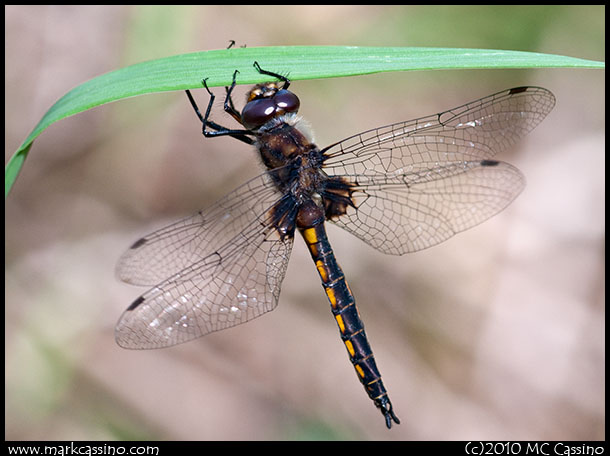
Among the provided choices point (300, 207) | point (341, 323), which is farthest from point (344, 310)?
point (300, 207)

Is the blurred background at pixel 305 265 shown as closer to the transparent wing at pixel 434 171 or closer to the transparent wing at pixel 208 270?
the transparent wing at pixel 434 171

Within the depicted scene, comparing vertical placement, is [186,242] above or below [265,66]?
below

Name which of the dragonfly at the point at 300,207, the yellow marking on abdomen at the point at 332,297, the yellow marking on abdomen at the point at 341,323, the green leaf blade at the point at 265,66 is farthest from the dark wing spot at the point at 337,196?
the green leaf blade at the point at 265,66

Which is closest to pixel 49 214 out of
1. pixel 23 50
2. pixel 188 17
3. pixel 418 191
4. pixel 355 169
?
pixel 23 50

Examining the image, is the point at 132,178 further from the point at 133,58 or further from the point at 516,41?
the point at 516,41

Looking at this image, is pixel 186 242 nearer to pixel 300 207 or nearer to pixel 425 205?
pixel 300 207

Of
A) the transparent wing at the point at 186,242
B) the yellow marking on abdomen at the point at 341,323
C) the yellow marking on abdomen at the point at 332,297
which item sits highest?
the transparent wing at the point at 186,242

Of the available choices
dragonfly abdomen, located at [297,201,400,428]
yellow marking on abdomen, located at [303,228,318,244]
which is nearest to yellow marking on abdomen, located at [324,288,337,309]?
dragonfly abdomen, located at [297,201,400,428]
